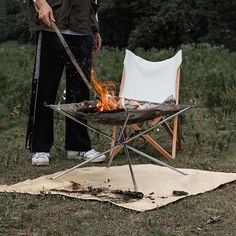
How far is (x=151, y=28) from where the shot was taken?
75.0ft

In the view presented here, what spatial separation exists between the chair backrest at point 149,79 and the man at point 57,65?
2.11 feet

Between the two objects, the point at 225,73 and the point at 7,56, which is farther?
the point at 7,56

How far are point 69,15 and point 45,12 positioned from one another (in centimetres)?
37

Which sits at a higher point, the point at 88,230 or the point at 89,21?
the point at 89,21

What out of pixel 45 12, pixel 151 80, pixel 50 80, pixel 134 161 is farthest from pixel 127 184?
pixel 151 80

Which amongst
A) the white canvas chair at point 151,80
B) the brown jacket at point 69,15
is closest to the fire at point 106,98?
the brown jacket at point 69,15

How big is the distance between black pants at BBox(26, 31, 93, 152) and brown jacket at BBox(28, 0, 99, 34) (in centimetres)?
7

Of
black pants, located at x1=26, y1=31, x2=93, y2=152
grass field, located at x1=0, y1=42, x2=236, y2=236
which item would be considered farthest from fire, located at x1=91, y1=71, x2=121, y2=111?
grass field, located at x1=0, y1=42, x2=236, y2=236

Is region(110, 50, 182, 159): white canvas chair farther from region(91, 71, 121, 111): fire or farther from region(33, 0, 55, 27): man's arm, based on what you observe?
region(33, 0, 55, 27): man's arm

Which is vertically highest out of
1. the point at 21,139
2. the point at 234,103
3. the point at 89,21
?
the point at 89,21

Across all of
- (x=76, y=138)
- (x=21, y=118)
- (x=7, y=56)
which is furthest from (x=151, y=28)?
(x=76, y=138)

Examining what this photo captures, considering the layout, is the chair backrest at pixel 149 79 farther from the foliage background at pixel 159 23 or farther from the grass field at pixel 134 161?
the foliage background at pixel 159 23

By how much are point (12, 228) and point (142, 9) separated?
20.9 metres

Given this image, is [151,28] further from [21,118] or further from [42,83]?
[42,83]
